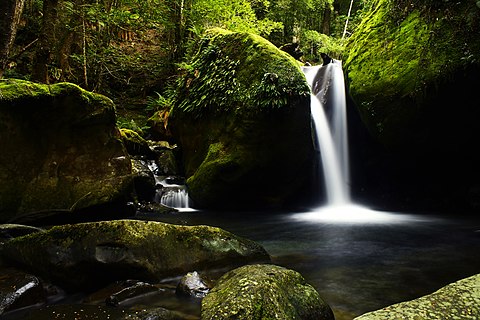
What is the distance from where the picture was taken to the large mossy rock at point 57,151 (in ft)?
19.7

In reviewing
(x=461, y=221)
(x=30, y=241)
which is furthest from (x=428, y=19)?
(x=30, y=241)

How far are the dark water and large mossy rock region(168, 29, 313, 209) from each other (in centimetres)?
82

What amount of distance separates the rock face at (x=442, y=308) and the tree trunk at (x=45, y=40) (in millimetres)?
8290

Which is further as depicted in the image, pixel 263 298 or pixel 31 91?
pixel 31 91

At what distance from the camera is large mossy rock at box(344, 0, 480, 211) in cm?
657

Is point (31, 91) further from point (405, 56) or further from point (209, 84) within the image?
point (405, 56)

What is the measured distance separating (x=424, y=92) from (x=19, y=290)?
7360mm

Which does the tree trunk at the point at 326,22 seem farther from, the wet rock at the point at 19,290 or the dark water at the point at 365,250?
the wet rock at the point at 19,290

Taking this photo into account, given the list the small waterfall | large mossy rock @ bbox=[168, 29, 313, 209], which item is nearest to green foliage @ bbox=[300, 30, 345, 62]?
large mossy rock @ bbox=[168, 29, 313, 209]

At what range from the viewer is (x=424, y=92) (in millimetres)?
6949

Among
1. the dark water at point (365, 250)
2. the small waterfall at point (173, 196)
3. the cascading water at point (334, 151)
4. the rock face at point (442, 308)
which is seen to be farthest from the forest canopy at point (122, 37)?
the rock face at point (442, 308)

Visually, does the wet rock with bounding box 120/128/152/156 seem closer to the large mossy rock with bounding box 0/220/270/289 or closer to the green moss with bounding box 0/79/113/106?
the green moss with bounding box 0/79/113/106

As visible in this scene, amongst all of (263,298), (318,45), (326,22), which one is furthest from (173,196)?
(326,22)

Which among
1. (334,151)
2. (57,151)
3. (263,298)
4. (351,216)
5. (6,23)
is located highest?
(6,23)
